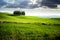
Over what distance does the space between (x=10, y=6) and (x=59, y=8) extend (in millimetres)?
985

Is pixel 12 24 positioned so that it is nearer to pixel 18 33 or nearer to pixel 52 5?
pixel 18 33

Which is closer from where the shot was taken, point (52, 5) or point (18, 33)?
point (18, 33)

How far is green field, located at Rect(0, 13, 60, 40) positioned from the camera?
2621 millimetres

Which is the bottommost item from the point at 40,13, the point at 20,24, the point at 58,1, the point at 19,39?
the point at 19,39

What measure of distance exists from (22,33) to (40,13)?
0.53 meters

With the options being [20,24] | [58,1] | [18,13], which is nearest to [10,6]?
[18,13]

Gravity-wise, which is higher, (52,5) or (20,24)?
(52,5)

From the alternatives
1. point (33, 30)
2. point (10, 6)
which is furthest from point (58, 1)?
point (10, 6)

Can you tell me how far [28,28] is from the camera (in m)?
2.66

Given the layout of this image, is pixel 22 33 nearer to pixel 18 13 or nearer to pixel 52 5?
pixel 18 13

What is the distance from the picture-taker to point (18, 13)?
9.04 feet

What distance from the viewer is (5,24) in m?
2.66

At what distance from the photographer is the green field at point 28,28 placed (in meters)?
2.62

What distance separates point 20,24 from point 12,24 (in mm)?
152
